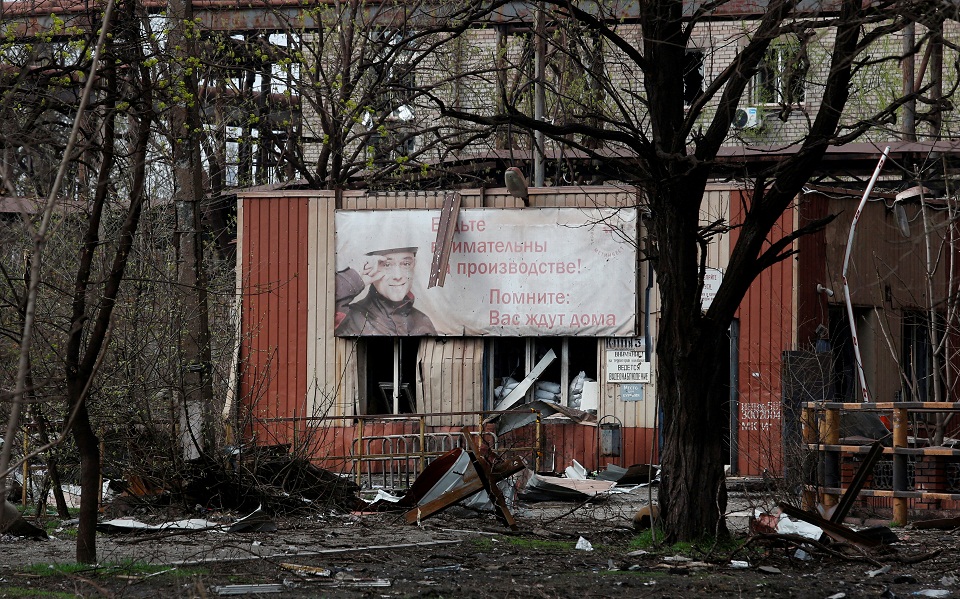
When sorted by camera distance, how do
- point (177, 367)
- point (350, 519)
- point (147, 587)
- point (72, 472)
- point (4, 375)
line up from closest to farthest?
point (147, 587) → point (4, 375) → point (350, 519) → point (177, 367) → point (72, 472)

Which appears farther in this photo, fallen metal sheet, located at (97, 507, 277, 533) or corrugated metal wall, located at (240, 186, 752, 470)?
corrugated metal wall, located at (240, 186, 752, 470)

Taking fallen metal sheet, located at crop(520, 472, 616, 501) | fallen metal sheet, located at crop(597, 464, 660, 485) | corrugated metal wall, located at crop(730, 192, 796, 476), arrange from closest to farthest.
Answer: fallen metal sheet, located at crop(520, 472, 616, 501)
fallen metal sheet, located at crop(597, 464, 660, 485)
corrugated metal wall, located at crop(730, 192, 796, 476)

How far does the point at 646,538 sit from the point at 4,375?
22.3ft

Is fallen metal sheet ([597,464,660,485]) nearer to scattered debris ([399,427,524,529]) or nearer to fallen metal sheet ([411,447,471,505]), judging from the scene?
scattered debris ([399,427,524,529])

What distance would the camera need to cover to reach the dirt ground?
26.3 ft

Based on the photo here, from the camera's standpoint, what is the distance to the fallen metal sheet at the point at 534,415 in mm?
19547

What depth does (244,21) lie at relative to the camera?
32.6 meters

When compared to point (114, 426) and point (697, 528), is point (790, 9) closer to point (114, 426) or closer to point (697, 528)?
point (697, 528)

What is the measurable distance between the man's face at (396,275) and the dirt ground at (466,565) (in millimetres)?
8371

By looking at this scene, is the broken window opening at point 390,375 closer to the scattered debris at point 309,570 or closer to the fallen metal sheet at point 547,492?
the fallen metal sheet at point 547,492

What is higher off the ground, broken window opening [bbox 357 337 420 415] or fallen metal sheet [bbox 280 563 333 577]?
broken window opening [bbox 357 337 420 415]

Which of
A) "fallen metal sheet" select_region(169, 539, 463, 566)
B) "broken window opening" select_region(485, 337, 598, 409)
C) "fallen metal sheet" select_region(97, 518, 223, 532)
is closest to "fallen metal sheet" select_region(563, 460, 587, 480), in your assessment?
"broken window opening" select_region(485, 337, 598, 409)

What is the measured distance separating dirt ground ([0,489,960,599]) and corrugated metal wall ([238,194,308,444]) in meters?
8.61

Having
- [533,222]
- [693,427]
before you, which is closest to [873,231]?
[533,222]
